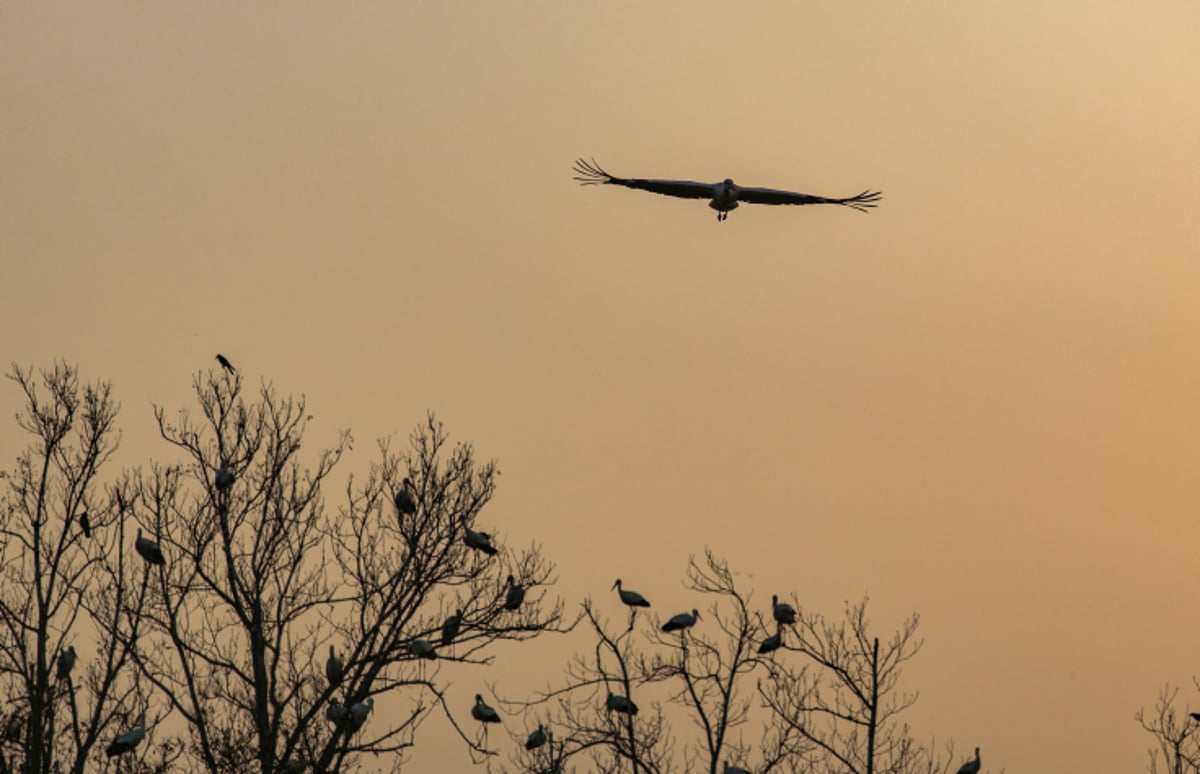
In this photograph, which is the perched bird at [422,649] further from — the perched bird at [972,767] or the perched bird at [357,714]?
the perched bird at [972,767]

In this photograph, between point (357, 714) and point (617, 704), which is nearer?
point (357, 714)

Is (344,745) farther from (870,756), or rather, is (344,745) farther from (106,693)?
(870,756)

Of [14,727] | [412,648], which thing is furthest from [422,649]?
[14,727]

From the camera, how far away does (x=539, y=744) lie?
1357 inches

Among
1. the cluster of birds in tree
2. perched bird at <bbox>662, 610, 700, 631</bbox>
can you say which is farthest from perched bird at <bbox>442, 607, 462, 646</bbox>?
perched bird at <bbox>662, 610, 700, 631</bbox>

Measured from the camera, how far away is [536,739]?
3462 cm

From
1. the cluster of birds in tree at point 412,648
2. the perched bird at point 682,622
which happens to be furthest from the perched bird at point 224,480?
the perched bird at point 682,622

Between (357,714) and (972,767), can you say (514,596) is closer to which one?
(357,714)

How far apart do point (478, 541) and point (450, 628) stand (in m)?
1.34

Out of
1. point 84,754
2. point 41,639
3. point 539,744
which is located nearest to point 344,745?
point 84,754

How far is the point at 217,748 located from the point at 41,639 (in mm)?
2827

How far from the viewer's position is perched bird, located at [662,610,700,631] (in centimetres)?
3556

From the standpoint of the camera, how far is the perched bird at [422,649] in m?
28.4

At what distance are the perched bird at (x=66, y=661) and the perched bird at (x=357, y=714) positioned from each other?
17.9 feet
